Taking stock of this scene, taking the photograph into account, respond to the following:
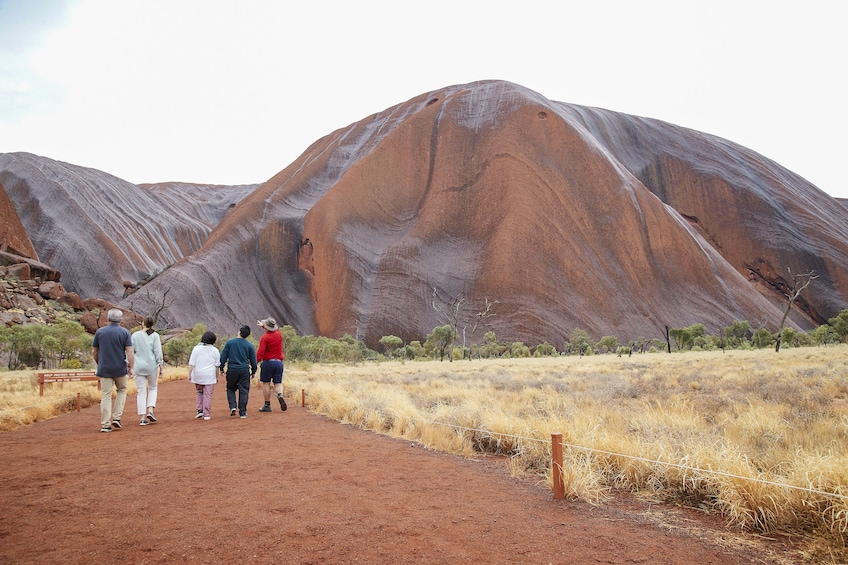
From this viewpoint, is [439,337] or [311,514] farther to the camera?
[439,337]

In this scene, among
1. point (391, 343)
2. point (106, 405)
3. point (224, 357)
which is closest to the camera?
point (106, 405)

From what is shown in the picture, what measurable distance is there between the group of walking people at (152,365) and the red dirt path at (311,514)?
5.06 ft

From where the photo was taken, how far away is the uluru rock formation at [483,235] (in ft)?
196

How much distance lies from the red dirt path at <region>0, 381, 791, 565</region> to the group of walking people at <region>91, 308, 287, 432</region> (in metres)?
1.54

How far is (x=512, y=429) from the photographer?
295 inches

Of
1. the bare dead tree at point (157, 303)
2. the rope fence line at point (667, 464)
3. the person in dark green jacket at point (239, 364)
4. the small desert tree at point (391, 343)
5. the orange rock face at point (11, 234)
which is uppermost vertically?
the orange rock face at point (11, 234)

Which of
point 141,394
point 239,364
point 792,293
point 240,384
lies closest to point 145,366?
point 141,394

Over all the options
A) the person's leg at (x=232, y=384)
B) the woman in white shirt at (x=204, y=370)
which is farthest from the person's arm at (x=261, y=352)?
the woman in white shirt at (x=204, y=370)

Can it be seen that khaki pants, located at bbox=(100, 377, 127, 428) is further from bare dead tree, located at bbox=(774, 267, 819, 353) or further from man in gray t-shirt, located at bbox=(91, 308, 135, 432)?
bare dead tree, located at bbox=(774, 267, 819, 353)

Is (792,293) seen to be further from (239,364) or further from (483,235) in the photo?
(239,364)

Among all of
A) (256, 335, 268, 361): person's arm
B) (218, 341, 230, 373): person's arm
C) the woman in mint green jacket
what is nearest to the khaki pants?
the woman in mint green jacket

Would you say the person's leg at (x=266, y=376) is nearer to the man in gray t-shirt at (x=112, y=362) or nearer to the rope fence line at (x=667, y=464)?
the man in gray t-shirt at (x=112, y=362)

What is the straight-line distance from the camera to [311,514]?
441 centimetres

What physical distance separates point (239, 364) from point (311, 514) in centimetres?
666
